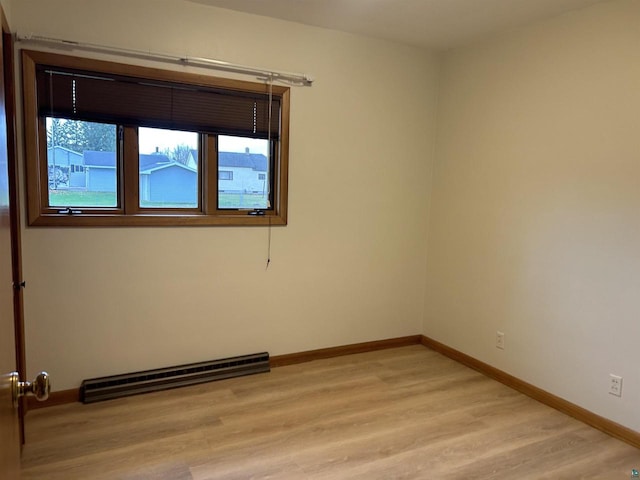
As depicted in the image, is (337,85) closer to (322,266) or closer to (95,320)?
(322,266)

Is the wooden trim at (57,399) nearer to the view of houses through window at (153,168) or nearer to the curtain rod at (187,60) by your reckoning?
the view of houses through window at (153,168)

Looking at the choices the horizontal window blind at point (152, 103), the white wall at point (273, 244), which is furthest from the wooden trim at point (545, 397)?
the horizontal window blind at point (152, 103)

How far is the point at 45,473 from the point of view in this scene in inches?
84.5

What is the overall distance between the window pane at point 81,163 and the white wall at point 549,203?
2.60m

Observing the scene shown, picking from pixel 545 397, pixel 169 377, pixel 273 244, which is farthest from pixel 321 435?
pixel 545 397

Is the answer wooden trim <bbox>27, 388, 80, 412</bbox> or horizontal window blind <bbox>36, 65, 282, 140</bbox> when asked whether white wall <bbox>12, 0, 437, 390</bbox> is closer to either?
wooden trim <bbox>27, 388, 80, 412</bbox>

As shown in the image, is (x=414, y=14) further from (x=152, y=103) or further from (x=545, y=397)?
(x=545, y=397)

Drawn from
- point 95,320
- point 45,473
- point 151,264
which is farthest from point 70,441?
point 151,264

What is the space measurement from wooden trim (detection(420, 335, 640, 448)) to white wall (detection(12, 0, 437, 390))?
0.48 m

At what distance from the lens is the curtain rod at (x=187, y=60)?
254 centimetres

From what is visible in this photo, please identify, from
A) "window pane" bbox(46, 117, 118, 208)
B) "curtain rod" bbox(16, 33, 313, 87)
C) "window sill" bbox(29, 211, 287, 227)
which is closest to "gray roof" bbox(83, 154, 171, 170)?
"window pane" bbox(46, 117, 118, 208)

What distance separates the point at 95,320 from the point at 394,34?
9.68ft

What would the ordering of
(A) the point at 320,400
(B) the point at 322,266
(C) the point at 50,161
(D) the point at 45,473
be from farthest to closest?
(B) the point at 322,266 → (A) the point at 320,400 → (C) the point at 50,161 → (D) the point at 45,473

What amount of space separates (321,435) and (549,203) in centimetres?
208
